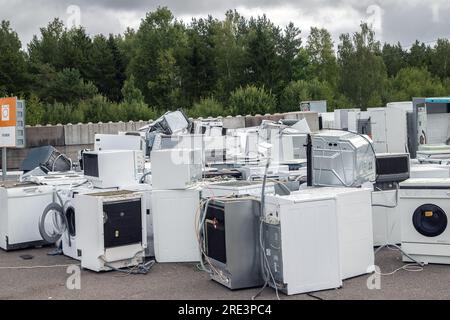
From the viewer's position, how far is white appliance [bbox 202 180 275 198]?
260 inches

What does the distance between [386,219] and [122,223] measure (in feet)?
11.3

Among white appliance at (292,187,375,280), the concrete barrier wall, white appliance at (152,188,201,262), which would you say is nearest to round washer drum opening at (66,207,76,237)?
white appliance at (152,188,201,262)

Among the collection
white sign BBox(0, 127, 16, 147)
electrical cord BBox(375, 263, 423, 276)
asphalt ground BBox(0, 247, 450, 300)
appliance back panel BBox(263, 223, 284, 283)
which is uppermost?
white sign BBox(0, 127, 16, 147)

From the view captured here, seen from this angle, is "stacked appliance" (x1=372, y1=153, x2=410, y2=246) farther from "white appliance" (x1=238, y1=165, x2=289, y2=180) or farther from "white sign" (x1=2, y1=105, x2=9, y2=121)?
"white sign" (x1=2, y1=105, x2=9, y2=121)

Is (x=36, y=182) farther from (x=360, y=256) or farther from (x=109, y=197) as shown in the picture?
(x=360, y=256)

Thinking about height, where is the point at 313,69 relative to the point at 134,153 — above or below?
above

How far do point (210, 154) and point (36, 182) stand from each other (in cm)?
307

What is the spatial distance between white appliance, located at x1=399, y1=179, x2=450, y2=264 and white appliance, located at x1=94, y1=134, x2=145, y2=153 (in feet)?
17.6

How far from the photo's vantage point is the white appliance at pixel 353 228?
6.29 m

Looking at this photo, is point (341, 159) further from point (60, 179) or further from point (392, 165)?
point (60, 179)

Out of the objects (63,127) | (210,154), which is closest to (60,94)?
(63,127)

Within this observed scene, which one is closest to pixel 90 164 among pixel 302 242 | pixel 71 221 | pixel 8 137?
pixel 71 221

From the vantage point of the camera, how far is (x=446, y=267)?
678 centimetres
